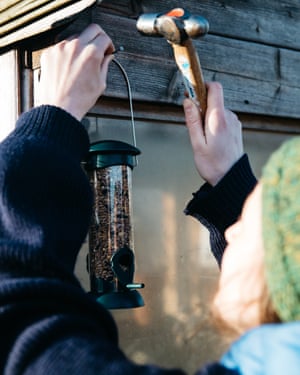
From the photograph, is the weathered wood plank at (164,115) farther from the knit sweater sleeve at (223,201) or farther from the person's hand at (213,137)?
the knit sweater sleeve at (223,201)

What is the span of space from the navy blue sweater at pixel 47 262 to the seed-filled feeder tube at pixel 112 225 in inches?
14.3

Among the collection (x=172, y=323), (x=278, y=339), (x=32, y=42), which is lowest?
(x=172, y=323)

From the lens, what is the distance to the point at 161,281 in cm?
273

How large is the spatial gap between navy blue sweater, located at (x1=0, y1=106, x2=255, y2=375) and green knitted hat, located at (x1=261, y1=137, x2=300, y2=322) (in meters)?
0.17

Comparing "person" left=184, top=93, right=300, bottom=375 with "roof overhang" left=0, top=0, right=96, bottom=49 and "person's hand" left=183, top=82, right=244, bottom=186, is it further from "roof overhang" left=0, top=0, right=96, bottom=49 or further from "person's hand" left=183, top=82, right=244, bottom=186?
"roof overhang" left=0, top=0, right=96, bottom=49

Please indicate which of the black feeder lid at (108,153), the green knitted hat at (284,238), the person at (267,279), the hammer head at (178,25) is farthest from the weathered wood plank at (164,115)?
the green knitted hat at (284,238)

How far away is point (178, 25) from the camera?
1986mm

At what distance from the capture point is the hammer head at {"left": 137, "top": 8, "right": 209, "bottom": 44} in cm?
197

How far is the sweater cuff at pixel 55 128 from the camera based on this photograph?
1.82m

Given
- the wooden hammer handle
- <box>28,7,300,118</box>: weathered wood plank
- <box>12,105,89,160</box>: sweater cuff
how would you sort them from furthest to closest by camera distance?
<box>28,7,300,118</box>: weathered wood plank, the wooden hammer handle, <box>12,105,89,160</box>: sweater cuff

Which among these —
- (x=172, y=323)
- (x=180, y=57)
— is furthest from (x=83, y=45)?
(x=172, y=323)

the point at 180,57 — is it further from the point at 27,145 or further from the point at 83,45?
the point at 27,145

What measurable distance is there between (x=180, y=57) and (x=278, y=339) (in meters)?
1.12

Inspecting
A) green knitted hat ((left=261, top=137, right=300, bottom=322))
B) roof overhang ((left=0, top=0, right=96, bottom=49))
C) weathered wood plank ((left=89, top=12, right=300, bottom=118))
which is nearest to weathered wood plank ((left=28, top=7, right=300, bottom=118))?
weathered wood plank ((left=89, top=12, right=300, bottom=118))
